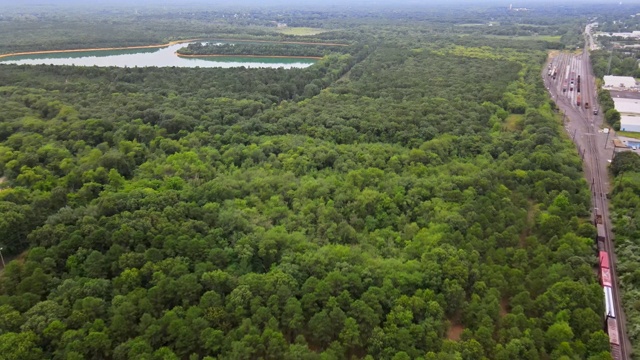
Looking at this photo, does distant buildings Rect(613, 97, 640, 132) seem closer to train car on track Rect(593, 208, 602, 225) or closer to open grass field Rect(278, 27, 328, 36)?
train car on track Rect(593, 208, 602, 225)

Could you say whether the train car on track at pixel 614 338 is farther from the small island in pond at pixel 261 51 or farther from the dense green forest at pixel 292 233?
the small island in pond at pixel 261 51

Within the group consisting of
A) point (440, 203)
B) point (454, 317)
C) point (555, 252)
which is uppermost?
point (440, 203)

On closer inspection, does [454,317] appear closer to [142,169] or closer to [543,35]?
[142,169]

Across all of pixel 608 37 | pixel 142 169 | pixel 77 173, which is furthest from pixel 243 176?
pixel 608 37

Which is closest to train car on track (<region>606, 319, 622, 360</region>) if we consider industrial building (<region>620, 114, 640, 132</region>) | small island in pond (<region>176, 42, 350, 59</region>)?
industrial building (<region>620, 114, 640, 132</region>)

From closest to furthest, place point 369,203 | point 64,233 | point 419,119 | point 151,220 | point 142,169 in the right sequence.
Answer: point 64,233
point 151,220
point 369,203
point 142,169
point 419,119

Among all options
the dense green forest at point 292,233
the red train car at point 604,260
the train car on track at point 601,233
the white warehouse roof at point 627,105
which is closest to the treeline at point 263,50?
the dense green forest at point 292,233
